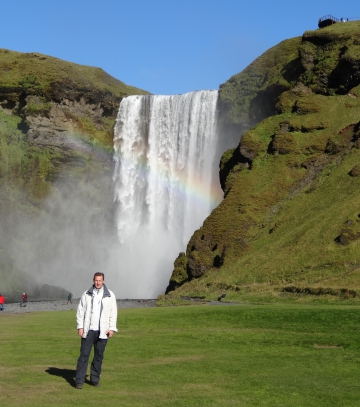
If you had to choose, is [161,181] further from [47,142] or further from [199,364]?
[199,364]

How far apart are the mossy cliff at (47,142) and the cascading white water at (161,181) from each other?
4.68 meters

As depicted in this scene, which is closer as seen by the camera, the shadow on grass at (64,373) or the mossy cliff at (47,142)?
the shadow on grass at (64,373)

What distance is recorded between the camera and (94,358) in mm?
13758

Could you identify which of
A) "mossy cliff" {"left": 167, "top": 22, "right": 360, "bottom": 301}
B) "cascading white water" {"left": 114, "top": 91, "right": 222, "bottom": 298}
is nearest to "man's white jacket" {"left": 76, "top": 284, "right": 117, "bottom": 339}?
"mossy cliff" {"left": 167, "top": 22, "right": 360, "bottom": 301}

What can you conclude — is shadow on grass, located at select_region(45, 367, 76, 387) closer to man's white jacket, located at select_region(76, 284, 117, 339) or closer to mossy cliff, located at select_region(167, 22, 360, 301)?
man's white jacket, located at select_region(76, 284, 117, 339)

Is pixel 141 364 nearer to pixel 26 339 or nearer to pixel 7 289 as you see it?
pixel 26 339

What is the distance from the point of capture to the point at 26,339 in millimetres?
22047

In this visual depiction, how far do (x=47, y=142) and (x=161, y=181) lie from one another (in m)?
20.3

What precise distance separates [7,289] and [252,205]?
1374 inches

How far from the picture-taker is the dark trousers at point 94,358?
43.7ft

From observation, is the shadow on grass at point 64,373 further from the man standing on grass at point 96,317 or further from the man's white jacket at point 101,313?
the man's white jacket at point 101,313

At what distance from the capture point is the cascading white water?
89.8m

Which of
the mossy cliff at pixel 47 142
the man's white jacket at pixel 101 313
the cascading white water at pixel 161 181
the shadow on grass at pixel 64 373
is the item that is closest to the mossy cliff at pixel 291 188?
the cascading white water at pixel 161 181

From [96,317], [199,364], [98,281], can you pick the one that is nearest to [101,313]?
[96,317]
